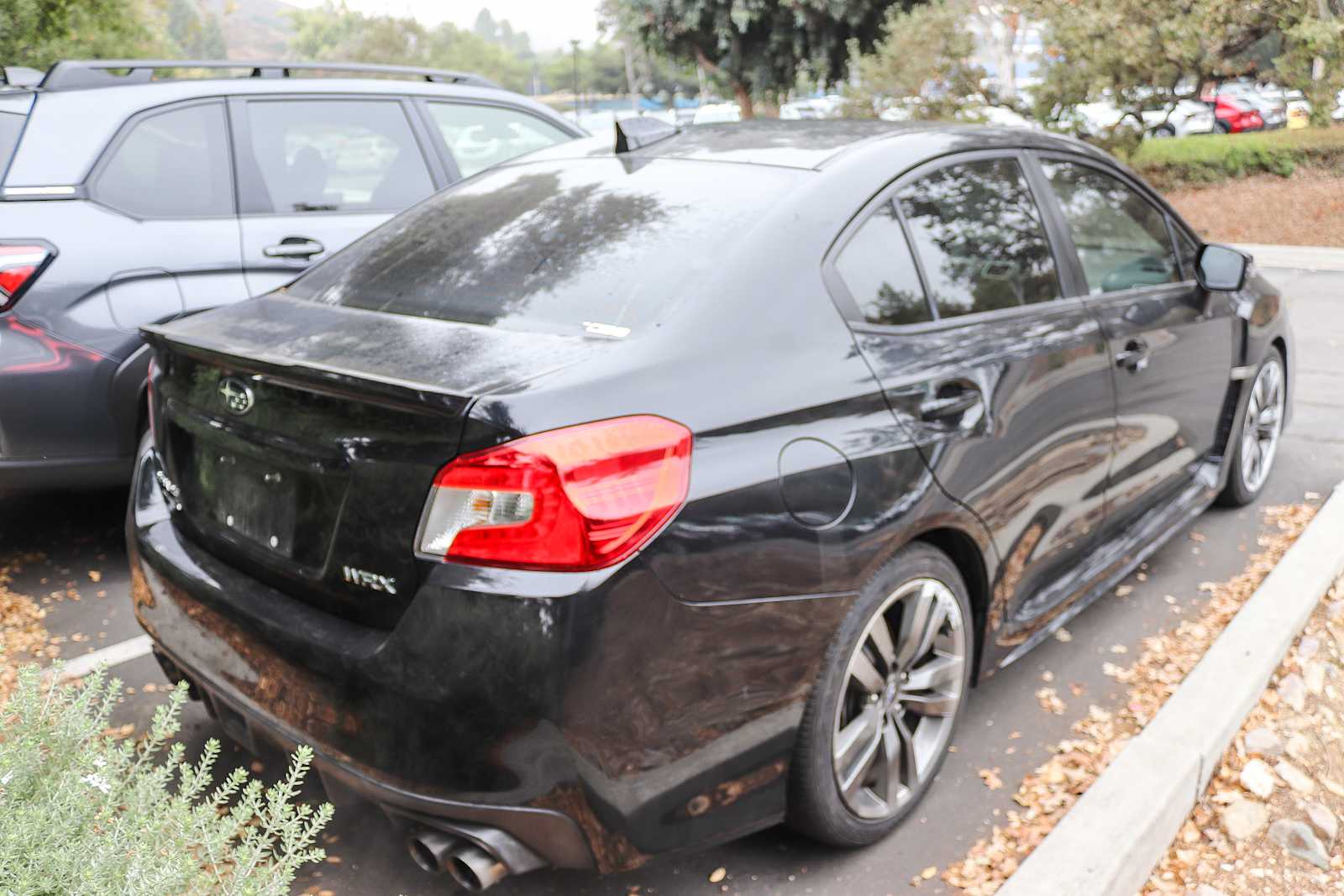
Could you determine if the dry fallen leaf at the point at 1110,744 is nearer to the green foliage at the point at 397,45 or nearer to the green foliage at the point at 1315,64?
the green foliage at the point at 1315,64

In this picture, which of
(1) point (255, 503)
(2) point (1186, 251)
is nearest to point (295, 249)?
(1) point (255, 503)

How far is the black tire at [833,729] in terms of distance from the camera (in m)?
2.55

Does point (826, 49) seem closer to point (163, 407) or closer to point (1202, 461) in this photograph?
point (1202, 461)

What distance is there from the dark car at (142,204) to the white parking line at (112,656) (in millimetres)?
702

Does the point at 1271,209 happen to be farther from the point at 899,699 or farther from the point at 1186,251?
the point at 899,699

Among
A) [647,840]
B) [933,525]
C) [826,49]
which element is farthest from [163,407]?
[826,49]

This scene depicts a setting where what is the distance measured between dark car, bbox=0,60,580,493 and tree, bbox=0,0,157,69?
24.1 feet

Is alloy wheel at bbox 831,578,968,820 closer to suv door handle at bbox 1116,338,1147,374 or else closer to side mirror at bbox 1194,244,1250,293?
suv door handle at bbox 1116,338,1147,374

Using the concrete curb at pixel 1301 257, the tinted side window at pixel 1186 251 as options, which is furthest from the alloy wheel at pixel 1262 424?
the concrete curb at pixel 1301 257

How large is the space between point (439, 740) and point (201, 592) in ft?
2.76

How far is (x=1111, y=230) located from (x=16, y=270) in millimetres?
3830

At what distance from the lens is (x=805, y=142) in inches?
127

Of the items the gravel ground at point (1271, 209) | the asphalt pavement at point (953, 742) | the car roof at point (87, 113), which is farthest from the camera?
the gravel ground at point (1271, 209)

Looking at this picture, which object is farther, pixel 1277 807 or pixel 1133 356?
pixel 1133 356
